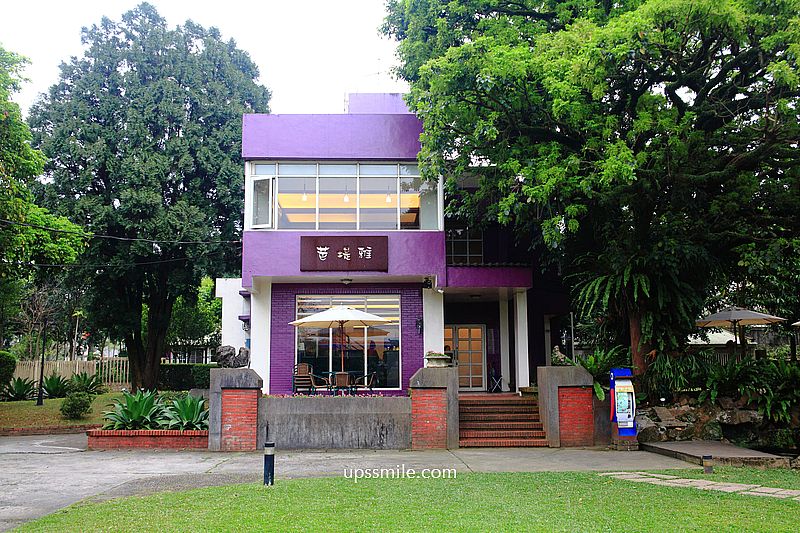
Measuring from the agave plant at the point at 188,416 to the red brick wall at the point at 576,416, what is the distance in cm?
695

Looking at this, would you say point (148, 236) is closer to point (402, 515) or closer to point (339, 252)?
point (339, 252)

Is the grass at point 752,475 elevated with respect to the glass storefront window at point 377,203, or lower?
lower

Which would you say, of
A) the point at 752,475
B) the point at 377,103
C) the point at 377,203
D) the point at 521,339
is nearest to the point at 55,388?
the point at 377,203

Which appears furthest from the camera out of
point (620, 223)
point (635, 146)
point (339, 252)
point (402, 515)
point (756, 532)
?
point (339, 252)

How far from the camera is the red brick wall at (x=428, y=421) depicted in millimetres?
13875

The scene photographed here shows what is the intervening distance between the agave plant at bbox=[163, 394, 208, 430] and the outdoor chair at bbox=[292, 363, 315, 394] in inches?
118

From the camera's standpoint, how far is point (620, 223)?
53.3 ft

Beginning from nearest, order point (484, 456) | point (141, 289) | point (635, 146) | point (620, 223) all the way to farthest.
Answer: point (484, 456) → point (635, 146) → point (620, 223) → point (141, 289)

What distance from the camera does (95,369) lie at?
30.8 m

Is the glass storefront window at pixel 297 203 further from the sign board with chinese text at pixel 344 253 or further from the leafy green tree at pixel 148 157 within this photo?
the leafy green tree at pixel 148 157

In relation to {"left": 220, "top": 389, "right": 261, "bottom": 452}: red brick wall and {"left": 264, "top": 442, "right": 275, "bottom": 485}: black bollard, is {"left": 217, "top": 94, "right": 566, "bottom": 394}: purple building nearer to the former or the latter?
{"left": 220, "top": 389, "right": 261, "bottom": 452}: red brick wall

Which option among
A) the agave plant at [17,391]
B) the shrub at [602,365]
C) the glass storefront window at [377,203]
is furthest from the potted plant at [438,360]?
the agave plant at [17,391]

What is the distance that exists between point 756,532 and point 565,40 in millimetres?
9014

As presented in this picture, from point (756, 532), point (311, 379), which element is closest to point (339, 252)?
point (311, 379)
